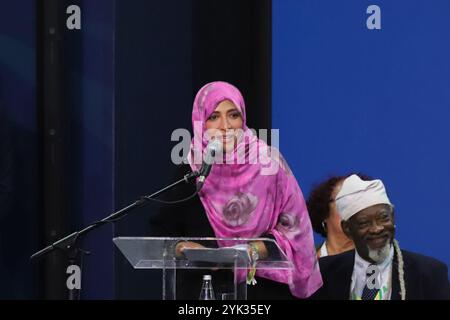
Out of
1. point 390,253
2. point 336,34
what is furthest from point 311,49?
point 390,253

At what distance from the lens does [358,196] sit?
18.4ft

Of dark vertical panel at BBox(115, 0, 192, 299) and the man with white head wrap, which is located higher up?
dark vertical panel at BBox(115, 0, 192, 299)

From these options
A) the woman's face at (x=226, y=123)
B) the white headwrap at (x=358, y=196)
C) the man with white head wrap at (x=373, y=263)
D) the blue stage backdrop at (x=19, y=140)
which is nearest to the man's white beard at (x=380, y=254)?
the man with white head wrap at (x=373, y=263)

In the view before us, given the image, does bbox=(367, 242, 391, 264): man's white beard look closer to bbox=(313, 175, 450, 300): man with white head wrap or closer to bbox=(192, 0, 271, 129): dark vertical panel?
bbox=(313, 175, 450, 300): man with white head wrap

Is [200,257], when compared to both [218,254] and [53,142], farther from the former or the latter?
[53,142]

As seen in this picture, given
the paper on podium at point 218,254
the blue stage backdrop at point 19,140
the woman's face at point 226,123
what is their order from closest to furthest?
the paper on podium at point 218,254
the woman's face at point 226,123
the blue stage backdrop at point 19,140

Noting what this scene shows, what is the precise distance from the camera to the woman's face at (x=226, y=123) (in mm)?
5324

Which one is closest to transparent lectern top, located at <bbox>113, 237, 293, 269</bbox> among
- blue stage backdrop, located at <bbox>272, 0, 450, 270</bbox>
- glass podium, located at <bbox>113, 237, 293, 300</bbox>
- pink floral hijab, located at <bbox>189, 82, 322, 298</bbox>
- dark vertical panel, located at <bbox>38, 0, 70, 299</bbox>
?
glass podium, located at <bbox>113, 237, 293, 300</bbox>

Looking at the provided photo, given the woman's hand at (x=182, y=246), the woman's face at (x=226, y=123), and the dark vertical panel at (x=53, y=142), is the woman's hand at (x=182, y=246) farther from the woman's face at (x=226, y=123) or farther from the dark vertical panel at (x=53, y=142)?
the dark vertical panel at (x=53, y=142)

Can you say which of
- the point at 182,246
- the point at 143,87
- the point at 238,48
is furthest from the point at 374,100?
the point at 182,246

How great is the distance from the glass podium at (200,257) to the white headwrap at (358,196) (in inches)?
37.9

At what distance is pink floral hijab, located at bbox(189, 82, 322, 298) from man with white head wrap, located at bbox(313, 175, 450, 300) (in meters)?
0.22

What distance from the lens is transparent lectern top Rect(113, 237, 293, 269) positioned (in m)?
4.46

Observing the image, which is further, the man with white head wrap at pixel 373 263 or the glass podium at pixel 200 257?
the man with white head wrap at pixel 373 263
